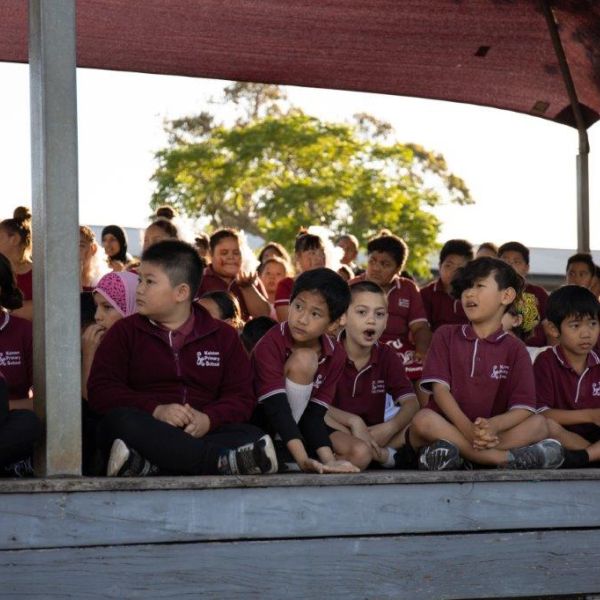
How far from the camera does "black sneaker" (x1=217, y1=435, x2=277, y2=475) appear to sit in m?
4.70

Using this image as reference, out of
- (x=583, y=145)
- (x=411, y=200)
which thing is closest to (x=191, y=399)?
(x=583, y=145)

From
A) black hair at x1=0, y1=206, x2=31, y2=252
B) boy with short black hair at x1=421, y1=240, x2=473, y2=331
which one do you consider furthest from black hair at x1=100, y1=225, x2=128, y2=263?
boy with short black hair at x1=421, y1=240, x2=473, y2=331

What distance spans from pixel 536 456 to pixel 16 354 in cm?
212

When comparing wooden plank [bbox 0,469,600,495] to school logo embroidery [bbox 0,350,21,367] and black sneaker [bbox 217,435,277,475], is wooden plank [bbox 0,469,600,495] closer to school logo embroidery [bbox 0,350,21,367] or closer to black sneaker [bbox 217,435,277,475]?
black sneaker [bbox 217,435,277,475]

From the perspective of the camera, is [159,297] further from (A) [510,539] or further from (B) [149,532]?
(A) [510,539]

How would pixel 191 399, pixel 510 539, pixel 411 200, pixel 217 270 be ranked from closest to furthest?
pixel 510 539 → pixel 191 399 → pixel 217 270 → pixel 411 200

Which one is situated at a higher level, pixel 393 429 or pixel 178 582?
pixel 393 429

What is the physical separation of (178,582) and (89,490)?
416 mm

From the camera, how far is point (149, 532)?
4137 millimetres

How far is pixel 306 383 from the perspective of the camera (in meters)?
5.32

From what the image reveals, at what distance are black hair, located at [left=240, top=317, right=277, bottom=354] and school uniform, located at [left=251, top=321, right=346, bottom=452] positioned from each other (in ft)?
2.89

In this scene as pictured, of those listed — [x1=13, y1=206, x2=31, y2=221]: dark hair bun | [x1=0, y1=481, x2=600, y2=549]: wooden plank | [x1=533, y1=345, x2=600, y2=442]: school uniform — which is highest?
[x1=13, y1=206, x2=31, y2=221]: dark hair bun

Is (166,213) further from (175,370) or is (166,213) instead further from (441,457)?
→ (441,457)

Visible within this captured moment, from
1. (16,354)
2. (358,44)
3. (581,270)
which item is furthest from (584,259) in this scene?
(16,354)
